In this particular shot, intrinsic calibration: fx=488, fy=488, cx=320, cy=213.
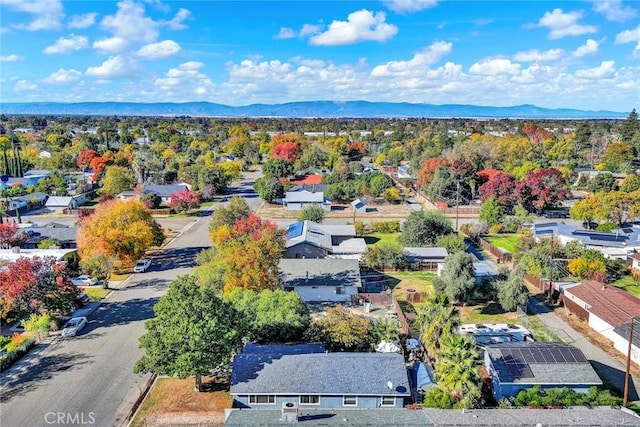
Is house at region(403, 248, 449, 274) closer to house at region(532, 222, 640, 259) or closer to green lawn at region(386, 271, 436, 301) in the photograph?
green lawn at region(386, 271, 436, 301)

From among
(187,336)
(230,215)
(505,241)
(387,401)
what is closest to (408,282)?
(505,241)

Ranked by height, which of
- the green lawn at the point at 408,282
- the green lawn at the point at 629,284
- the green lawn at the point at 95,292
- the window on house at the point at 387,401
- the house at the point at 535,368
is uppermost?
the house at the point at 535,368

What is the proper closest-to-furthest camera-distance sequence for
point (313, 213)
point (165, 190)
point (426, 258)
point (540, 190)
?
point (426, 258)
point (313, 213)
point (540, 190)
point (165, 190)

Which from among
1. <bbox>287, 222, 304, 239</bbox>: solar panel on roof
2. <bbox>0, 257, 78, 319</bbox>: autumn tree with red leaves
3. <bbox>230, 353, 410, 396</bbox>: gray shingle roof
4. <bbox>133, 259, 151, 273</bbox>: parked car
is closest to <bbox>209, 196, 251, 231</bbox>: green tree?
<bbox>287, 222, 304, 239</bbox>: solar panel on roof

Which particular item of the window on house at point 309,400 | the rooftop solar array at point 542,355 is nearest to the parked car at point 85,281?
the window on house at point 309,400

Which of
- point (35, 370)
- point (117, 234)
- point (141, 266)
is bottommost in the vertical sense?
point (35, 370)

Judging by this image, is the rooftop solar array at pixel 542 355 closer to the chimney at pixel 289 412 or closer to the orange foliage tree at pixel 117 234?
the chimney at pixel 289 412

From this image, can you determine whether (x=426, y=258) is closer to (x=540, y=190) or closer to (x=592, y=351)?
(x=592, y=351)
